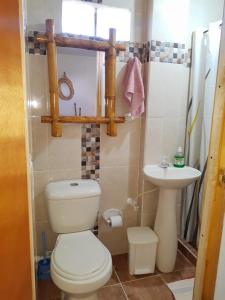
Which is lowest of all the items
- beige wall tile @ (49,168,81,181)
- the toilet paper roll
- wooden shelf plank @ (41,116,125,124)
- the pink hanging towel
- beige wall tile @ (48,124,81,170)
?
the toilet paper roll

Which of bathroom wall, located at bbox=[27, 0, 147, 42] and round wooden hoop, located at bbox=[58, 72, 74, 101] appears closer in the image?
bathroom wall, located at bbox=[27, 0, 147, 42]

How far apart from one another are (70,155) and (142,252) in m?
0.96

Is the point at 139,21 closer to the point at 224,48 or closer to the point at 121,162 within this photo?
the point at 121,162

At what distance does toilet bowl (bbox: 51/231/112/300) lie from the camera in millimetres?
1298

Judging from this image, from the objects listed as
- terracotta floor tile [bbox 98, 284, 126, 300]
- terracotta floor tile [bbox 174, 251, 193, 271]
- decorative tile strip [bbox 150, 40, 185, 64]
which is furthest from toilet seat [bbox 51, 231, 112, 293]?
decorative tile strip [bbox 150, 40, 185, 64]

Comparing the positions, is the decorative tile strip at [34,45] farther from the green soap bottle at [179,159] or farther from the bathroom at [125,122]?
the green soap bottle at [179,159]

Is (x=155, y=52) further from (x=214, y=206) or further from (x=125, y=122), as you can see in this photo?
(x=214, y=206)

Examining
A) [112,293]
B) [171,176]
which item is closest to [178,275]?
[112,293]

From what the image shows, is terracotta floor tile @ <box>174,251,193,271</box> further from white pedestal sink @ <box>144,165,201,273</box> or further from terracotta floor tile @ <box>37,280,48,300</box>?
terracotta floor tile @ <box>37,280,48,300</box>

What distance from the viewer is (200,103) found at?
2.02 m

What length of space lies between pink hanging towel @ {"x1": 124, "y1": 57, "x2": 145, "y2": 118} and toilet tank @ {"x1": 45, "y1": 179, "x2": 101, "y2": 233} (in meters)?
0.69

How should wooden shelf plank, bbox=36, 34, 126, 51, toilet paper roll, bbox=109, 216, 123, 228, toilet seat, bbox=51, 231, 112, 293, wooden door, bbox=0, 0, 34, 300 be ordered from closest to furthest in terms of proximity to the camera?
wooden door, bbox=0, 0, 34, 300 < toilet seat, bbox=51, 231, 112, 293 < wooden shelf plank, bbox=36, 34, 126, 51 < toilet paper roll, bbox=109, 216, 123, 228

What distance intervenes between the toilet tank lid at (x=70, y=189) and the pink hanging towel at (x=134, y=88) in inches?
25.8

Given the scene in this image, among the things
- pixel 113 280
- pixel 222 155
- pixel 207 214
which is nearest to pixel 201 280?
pixel 207 214
